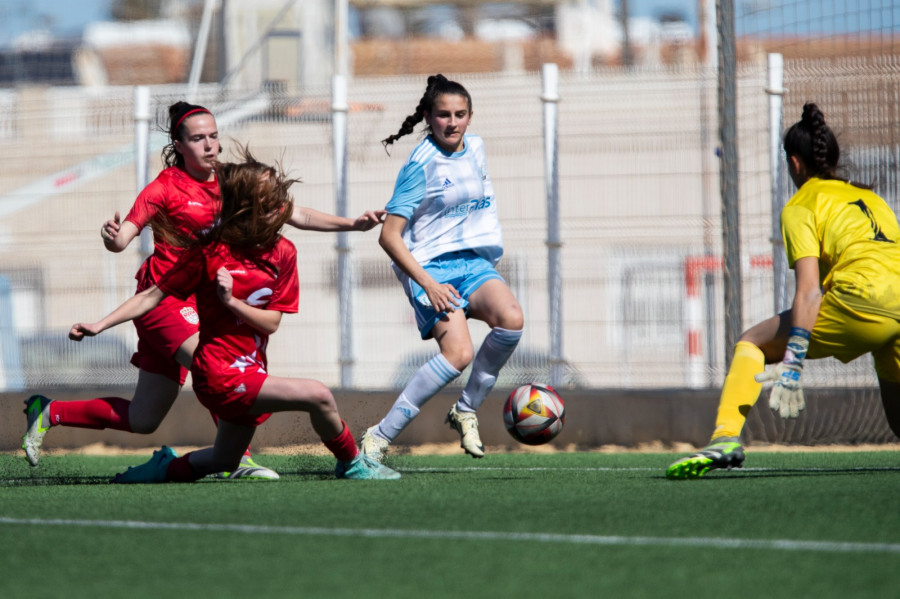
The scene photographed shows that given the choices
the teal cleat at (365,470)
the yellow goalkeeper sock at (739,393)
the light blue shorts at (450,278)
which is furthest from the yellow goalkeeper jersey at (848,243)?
the teal cleat at (365,470)

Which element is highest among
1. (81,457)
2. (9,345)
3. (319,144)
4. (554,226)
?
(319,144)

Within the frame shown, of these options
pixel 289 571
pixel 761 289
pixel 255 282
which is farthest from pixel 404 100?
pixel 289 571

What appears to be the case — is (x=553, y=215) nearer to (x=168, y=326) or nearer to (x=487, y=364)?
(x=487, y=364)

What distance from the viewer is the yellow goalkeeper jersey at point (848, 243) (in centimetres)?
576

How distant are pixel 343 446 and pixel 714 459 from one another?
170cm

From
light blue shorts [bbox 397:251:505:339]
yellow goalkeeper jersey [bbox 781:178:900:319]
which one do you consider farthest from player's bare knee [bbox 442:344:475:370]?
yellow goalkeeper jersey [bbox 781:178:900:319]

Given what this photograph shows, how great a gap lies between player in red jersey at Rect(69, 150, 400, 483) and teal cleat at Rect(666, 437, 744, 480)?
159 centimetres

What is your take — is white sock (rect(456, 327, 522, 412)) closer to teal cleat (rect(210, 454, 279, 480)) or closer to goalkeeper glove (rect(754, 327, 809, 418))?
teal cleat (rect(210, 454, 279, 480))

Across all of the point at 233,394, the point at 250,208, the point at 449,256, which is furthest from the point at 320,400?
the point at 449,256

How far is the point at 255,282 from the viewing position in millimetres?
5770

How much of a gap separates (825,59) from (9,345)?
6830 millimetres

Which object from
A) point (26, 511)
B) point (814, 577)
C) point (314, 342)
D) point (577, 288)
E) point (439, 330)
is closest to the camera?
point (814, 577)

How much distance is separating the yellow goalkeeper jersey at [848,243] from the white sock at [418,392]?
1.74 m

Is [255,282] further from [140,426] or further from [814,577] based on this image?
[814,577]
